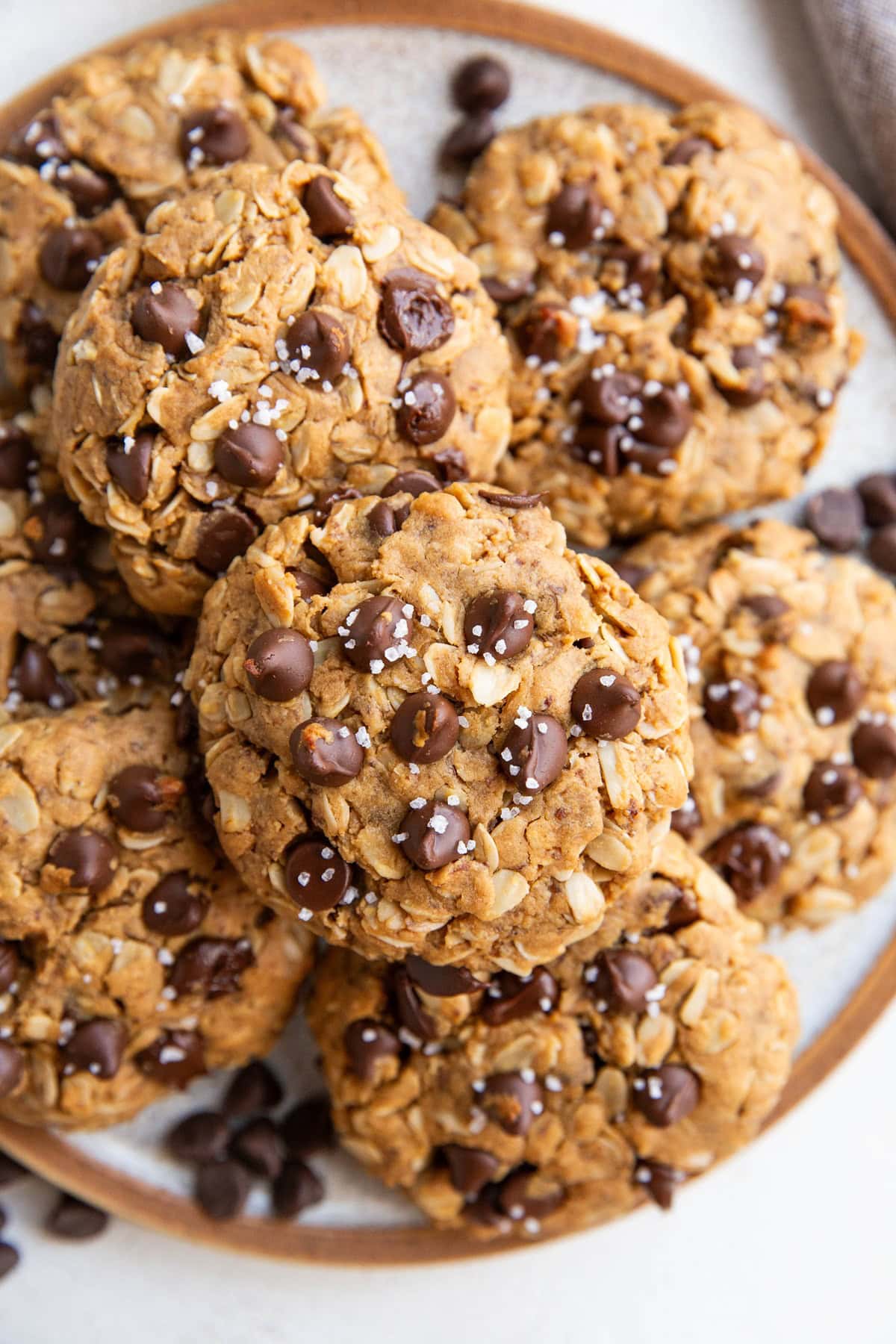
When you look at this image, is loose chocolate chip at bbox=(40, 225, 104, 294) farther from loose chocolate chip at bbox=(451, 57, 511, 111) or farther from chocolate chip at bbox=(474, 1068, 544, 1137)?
chocolate chip at bbox=(474, 1068, 544, 1137)

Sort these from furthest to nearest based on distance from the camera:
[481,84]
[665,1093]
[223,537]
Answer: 1. [481,84]
2. [665,1093]
3. [223,537]

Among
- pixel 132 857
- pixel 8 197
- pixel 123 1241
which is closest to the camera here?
pixel 132 857

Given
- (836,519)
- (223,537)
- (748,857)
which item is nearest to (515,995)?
(748,857)

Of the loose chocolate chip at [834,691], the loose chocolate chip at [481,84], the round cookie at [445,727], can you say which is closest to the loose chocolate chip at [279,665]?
the round cookie at [445,727]

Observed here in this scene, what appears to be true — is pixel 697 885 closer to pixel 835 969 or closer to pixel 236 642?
pixel 835 969

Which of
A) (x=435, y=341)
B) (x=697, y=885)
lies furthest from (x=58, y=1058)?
(x=435, y=341)

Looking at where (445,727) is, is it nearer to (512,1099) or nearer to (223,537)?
(223,537)
